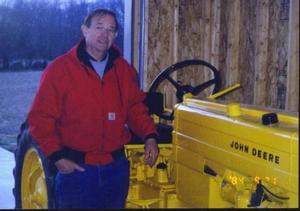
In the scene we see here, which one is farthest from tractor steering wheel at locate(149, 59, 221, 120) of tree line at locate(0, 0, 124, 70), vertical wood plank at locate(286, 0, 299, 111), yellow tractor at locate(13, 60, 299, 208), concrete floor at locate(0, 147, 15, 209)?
tree line at locate(0, 0, 124, 70)

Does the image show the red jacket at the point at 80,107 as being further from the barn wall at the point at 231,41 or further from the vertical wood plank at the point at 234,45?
the vertical wood plank at the point at 234,45

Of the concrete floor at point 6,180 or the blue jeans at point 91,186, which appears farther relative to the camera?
the concrete floor at point 6,180

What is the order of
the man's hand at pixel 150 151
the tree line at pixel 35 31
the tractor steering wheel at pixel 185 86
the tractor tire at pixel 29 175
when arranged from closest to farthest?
the man's hand at pixel 150 151
the tractor tire at pixel 29 175
the tractor steering wheel at pixel 185 86
the tree line at pixel 35 31

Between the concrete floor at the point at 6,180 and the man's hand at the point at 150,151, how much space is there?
2412 mm

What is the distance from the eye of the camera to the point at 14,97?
25.3 feet

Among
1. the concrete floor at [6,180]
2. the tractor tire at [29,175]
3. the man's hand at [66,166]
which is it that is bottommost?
the concrete floor at [6,180]

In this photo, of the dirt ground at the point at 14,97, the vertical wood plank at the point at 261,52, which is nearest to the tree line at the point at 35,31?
the dirt ground at the point at 14,97

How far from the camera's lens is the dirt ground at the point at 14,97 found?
7380mm

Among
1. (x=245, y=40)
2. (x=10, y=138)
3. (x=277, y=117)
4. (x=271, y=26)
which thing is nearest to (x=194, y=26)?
(x=245, y=40)

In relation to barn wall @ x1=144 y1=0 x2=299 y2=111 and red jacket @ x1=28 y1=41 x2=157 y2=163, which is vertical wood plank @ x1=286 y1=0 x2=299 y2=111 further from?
red jacket @ x1=28 y1=41 x2=157 y2=163

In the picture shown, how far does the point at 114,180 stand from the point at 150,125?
39 centimetres

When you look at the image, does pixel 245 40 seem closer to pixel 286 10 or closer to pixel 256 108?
pixel 286 10

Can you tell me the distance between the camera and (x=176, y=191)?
3.81m

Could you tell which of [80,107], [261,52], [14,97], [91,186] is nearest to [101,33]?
[80,107]
